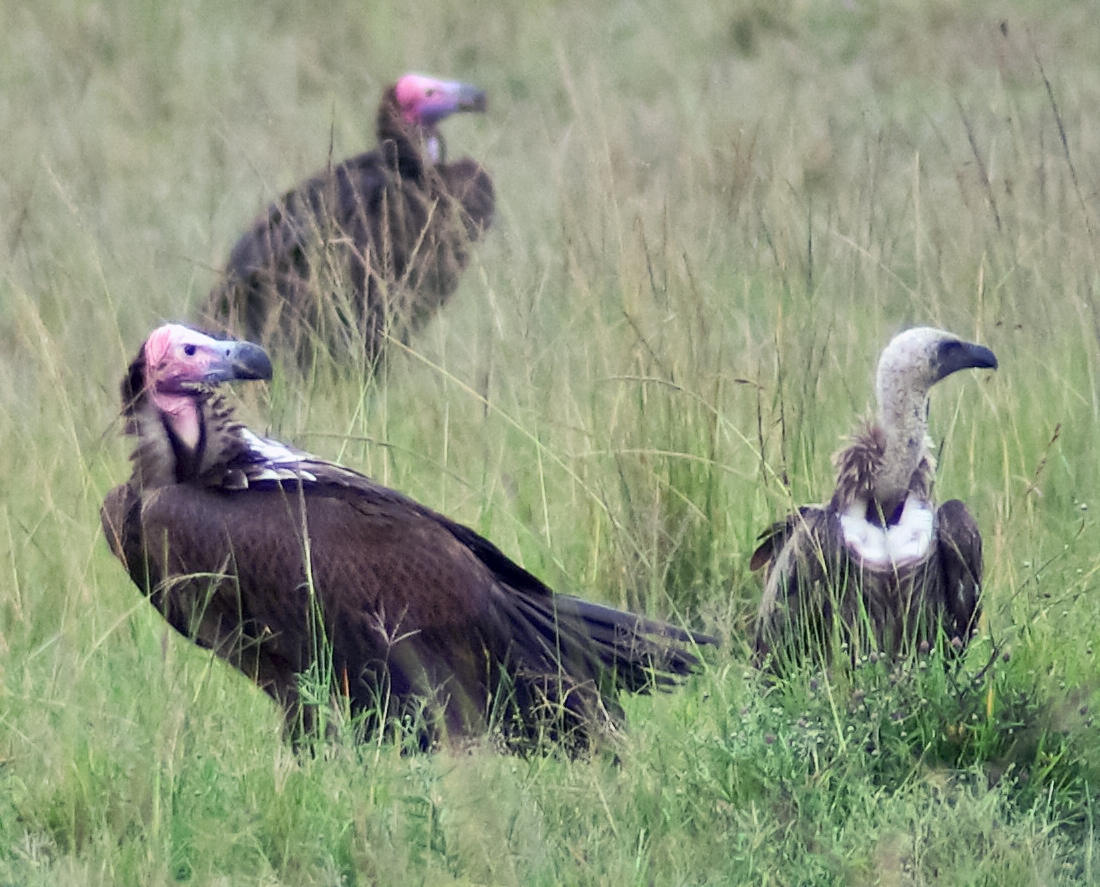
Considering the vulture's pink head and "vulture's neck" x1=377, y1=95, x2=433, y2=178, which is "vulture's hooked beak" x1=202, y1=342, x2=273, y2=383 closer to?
"vulture's neck" x1=377, y1=95, x2=433, y2=178

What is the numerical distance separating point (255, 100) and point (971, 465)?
5.97 m

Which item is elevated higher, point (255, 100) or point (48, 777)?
point (255, 100)

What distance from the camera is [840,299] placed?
5.84 metres

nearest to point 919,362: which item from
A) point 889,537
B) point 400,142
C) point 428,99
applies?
point 889,537

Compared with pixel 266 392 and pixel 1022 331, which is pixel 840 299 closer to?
pixel 1022 331

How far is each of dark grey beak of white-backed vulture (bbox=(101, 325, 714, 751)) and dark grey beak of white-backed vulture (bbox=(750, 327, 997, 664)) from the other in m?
0.21

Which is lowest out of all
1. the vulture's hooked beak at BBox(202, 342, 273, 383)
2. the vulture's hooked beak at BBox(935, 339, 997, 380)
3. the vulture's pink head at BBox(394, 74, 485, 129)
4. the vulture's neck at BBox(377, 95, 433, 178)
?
the vulture's hooked beak at BBox(935, 339, 997, 380)

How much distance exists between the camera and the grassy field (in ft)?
10.2

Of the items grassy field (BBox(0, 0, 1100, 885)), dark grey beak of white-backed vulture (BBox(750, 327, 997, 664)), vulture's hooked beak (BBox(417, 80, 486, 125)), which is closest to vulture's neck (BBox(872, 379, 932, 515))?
dark grey beak of white-backed vulture (BBox(750, 327, 997, 664))

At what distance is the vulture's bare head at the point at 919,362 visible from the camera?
14.0ft

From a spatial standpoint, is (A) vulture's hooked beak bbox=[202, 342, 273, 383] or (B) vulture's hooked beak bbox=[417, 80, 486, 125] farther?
(B) vulture's hooked beak bbox=[417, 80, 486, 125]

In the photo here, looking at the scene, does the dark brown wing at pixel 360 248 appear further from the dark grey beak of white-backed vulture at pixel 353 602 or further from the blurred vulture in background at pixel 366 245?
the dark grey beak of white-backed vulture at pixel 353 602

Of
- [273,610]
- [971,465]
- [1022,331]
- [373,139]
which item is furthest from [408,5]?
[273,610]

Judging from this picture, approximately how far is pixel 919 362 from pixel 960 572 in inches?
19.9
